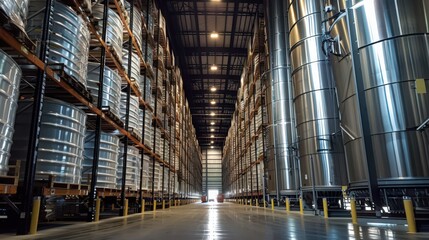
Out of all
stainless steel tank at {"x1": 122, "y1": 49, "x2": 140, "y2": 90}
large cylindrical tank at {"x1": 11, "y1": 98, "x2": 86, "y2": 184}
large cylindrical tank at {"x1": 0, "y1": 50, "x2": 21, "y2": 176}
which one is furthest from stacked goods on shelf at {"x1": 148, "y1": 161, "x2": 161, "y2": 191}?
large cylindrical tank at {"x1": 0, "y1": 50, "x2": 21, "y2": 176}

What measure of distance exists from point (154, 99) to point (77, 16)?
29.5 feet

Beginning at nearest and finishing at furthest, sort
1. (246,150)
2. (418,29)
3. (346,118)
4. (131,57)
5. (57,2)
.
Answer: (418,29), (57,2), (346,118), (131,57), (246,150)

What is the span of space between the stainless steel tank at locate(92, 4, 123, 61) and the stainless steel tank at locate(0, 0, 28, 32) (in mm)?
3781

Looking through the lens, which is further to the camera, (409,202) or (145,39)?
(145,39)

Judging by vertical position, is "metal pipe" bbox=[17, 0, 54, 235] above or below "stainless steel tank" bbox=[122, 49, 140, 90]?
below

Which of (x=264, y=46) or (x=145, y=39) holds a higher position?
(x=264, y=46)

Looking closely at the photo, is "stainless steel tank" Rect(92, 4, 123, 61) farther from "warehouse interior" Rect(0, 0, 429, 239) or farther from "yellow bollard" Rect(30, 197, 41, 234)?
"yellow bollard" Rect(30, 197, 41, 234)

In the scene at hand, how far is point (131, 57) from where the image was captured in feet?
36.3

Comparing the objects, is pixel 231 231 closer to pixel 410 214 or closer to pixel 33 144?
pixel 410 214

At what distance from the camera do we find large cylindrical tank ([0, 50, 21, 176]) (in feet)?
13.7

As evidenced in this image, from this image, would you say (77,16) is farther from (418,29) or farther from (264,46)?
(264,46)

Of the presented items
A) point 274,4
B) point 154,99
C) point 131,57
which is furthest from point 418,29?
point 154,99

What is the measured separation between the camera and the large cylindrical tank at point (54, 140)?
5.45m

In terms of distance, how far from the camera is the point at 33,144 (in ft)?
16.0
